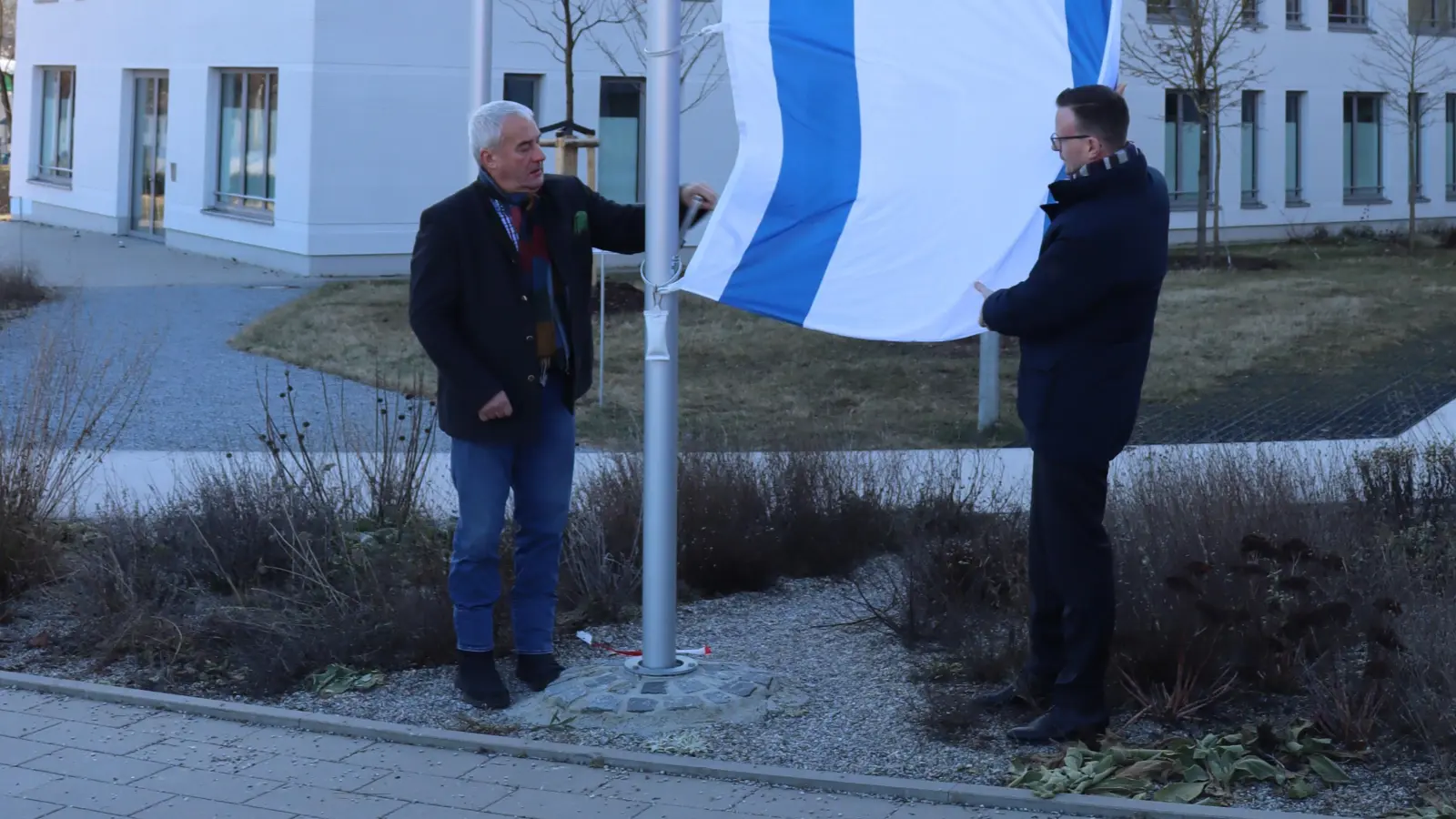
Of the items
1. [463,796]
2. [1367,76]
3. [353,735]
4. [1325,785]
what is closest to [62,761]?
[353,735]

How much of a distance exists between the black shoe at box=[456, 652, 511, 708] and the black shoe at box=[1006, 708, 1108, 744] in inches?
68.0

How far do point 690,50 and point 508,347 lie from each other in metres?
19.5

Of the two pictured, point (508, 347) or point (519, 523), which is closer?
point (508, 347)

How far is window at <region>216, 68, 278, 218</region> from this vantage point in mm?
23812

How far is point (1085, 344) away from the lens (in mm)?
4910

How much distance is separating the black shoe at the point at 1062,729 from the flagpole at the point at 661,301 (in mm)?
1305

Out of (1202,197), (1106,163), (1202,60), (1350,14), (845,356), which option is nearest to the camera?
(1106,163)

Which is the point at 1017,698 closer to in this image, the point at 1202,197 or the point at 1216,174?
the point at 1202,197

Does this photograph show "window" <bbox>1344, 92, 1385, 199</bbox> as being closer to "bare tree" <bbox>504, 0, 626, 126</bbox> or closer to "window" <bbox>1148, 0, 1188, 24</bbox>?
"window" <bbox>1148, 0, 1188, 24</bbox>

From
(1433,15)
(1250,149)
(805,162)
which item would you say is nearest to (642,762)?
(805,162)

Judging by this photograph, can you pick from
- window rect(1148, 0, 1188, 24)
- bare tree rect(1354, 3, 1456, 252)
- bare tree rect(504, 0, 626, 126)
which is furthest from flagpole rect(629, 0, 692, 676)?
bare tree rect(1354, 3, 1456, 252)

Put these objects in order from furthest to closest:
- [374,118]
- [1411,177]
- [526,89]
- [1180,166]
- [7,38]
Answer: [7,38] < [1180,166] < [1411,177] < [526,89] < [374,118]

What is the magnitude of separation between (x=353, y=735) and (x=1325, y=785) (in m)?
2.96

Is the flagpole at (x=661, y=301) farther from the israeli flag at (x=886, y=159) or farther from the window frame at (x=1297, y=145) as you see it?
the window frame at (x=1297, y=145)
